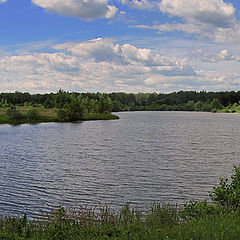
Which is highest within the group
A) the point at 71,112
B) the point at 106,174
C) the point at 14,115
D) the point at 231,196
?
the point at 71,112

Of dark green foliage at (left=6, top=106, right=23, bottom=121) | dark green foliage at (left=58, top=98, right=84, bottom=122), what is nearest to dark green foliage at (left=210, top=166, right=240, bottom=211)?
dark green foliage at (left=6, top=106, right=23, bottom=121)

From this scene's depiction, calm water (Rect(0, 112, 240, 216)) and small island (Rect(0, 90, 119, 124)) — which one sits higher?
small island (Rect(0, 90, 119, 124))

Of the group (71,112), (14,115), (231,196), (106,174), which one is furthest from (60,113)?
(231,196)

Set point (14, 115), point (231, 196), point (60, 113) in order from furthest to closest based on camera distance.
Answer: point (60, 113) < point (14, 115) < point (231, 196)

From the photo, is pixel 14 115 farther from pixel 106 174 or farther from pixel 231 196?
pixel 231 196

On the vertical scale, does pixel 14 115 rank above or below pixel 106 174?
above

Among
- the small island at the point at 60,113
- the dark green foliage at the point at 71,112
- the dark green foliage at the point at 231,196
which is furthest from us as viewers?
the dark green foliage at the point at 71,112

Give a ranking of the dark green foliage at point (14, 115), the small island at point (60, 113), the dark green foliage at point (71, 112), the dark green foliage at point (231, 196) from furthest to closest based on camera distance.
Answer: the dark green foliage at point (71, 112), the small island at point (60, 113), the dark green foliage at point (14, 115), the dark green foliage at point (231, 196)

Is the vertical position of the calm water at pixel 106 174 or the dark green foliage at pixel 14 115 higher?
the dark green foliage at pixel 14 115

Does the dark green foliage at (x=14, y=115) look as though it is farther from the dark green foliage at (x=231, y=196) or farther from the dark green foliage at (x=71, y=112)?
the dark green foliage at (x=231, y=196)

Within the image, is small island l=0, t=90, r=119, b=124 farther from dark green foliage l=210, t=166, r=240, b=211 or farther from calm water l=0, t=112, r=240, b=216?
dark green foliage l=210, t=166, r=240, b=211

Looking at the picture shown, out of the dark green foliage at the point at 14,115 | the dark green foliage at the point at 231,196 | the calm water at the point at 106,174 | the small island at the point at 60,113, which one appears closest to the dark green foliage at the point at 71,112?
the small island at the point at 60,113

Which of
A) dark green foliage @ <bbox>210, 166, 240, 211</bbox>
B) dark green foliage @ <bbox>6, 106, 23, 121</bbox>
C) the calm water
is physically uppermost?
dark green foliage @ <bbox>6, 106, 23, 121</bbox>

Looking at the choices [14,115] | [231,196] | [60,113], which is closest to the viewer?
[231,196]
